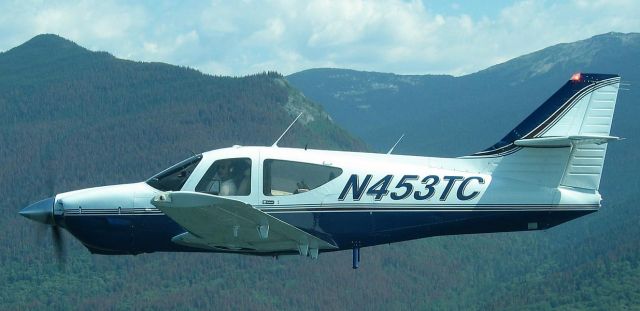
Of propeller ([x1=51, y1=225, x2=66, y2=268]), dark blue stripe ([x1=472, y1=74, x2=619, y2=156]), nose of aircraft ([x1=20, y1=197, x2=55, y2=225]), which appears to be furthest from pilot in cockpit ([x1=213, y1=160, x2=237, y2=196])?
dark blue stripe ([x1=472, y1=74, x2=619, y2=156])

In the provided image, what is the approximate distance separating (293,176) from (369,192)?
5.37 feet

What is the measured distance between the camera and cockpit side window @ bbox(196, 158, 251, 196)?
20859mm

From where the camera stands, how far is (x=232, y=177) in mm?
20906

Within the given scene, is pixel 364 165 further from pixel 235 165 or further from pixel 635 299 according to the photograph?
pixel 635 299

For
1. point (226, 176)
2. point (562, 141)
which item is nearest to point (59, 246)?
point (226, 176)

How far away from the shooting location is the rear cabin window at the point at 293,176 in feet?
68.6

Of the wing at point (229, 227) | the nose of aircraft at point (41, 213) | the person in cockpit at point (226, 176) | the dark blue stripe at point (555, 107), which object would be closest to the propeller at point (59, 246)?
the nose of aircraft at point (41, 213)

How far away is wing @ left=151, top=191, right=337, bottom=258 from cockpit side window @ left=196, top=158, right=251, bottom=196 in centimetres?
99

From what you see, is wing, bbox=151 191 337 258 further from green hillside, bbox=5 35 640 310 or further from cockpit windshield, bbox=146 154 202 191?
green hillside, bbox=5 35 640 310

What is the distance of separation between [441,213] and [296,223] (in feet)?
10.2

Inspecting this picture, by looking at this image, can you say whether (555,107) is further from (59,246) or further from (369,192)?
(59,246)

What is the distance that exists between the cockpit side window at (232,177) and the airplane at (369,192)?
0.02 m

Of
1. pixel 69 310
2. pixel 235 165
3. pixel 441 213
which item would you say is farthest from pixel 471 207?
pixel 69 310

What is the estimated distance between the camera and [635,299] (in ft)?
264
